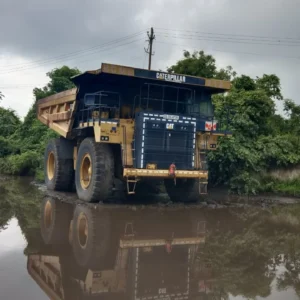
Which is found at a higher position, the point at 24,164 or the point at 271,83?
the point at 271,83

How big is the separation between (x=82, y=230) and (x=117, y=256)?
194 centimetres

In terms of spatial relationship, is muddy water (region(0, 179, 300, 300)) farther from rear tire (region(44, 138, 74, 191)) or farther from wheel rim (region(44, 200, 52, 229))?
rear tire (region(44, 138, 74, 191))

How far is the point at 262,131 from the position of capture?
697 inches

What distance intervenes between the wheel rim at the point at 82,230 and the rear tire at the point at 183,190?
140 inches

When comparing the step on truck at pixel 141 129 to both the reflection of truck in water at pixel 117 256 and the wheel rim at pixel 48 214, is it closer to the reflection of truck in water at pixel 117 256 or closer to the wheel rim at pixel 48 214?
the wheel rim at pixel 48 214

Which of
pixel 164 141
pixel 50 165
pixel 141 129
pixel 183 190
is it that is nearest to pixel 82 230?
pixel 141 129

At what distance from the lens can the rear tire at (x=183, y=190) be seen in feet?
41.4

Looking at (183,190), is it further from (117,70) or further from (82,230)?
(82,230)

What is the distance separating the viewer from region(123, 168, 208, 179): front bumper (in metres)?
11.1

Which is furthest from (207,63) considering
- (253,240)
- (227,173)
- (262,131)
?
(253,240)

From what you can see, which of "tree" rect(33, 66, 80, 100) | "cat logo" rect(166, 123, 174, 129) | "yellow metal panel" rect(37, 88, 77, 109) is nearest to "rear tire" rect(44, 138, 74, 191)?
"yellow metal panel" rect(37, 88, 77, 109)

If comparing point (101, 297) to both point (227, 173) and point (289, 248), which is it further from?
point (227, 173)

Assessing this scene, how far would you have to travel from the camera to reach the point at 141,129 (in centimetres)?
1148

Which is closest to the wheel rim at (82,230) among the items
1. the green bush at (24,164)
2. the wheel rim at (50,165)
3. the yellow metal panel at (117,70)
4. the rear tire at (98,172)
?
the rear tire at (98,172)
